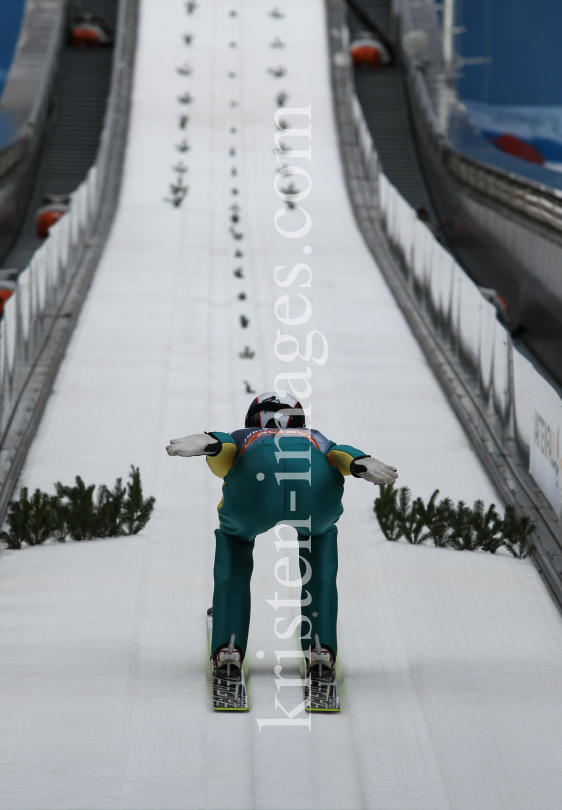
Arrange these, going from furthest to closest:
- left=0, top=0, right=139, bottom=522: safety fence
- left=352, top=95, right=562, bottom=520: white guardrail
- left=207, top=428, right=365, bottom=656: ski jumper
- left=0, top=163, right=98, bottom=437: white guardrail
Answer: left=0, top=163, right=98, bottom=437: white guardrail → left=0, top=0, right=139, bottom=522: safety fence → left=352, top=95, right=562, bottom=520: white guardrail → left=207, top=428, right=365, bottom=656: ski jumper

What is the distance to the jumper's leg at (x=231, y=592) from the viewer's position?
4355mm

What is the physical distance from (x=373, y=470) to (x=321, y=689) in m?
1.11

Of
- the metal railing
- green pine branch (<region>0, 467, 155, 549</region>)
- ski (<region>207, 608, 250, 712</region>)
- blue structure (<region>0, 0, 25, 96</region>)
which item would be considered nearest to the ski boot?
ski (<region>207, 608, 250, 712</region>)

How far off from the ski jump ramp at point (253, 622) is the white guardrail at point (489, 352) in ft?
1.52

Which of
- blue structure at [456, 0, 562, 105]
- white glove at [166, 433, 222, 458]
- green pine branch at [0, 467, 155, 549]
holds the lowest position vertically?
green pine branch at [0, 467, 155, 549]

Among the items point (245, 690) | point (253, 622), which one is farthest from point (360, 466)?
point (253, 622)

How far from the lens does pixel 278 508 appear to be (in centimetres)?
416

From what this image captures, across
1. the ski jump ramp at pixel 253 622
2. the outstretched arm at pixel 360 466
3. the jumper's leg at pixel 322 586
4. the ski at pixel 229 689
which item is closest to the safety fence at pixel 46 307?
the ski jump ramp at pixel 253 622

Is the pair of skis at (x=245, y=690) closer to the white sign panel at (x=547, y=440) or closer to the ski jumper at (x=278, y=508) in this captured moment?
the ski jumper at (x=278, y=508)

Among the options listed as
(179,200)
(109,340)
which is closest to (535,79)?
(179,200)

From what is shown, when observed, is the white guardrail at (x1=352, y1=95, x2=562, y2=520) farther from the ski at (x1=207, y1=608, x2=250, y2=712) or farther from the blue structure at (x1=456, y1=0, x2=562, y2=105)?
the blue structure at (x1=456, y1=0, x2=562, y2=105)

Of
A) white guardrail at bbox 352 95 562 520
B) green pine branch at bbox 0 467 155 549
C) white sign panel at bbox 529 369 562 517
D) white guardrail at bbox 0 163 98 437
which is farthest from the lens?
white guardrail at bbox 0 163 98 437

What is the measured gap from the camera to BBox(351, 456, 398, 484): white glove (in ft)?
13.1

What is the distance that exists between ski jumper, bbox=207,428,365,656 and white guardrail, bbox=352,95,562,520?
278cm
